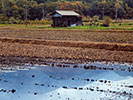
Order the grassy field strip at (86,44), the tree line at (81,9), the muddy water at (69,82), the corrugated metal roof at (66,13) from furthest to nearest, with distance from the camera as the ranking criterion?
the tree line at (81,9) → the corrugated metal roof at (66,13) → the grassy field strip at (86,44) → the muddy water at (69,82)

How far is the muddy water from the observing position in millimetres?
11281

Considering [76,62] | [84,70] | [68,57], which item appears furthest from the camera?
[68,57]

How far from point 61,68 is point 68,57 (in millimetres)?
3109

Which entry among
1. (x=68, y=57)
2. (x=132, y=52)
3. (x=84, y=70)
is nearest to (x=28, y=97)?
(x=84, y=70)

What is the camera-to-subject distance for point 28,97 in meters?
11.2

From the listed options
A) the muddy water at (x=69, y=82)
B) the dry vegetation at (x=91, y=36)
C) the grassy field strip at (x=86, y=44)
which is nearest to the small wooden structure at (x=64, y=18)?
the dry vegetation at (x=91, y=36)

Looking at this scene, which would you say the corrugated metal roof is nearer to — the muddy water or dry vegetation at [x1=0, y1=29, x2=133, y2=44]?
dry vegetation at [x1=0, y1=29, x2=133, y2=44]

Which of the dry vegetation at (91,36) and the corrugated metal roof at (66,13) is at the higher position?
the corrugated metal roof at (66,13)

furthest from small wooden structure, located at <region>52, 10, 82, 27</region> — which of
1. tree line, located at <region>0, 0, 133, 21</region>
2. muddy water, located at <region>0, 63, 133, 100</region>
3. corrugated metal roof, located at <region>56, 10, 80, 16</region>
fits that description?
muddy water, located at <region>0, 63, 133, 100</region>

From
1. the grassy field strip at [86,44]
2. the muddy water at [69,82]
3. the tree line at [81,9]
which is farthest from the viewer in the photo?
the tree line at [81,9]

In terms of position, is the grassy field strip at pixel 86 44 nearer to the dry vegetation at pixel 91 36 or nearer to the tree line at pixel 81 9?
the dry vegetation at pixel 91 36

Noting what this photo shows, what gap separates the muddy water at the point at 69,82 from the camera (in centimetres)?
1128

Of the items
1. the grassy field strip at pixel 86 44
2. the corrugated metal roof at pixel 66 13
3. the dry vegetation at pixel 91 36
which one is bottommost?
the dry vegetation at pixel 91 36

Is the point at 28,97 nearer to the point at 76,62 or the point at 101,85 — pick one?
the point at 101,85
